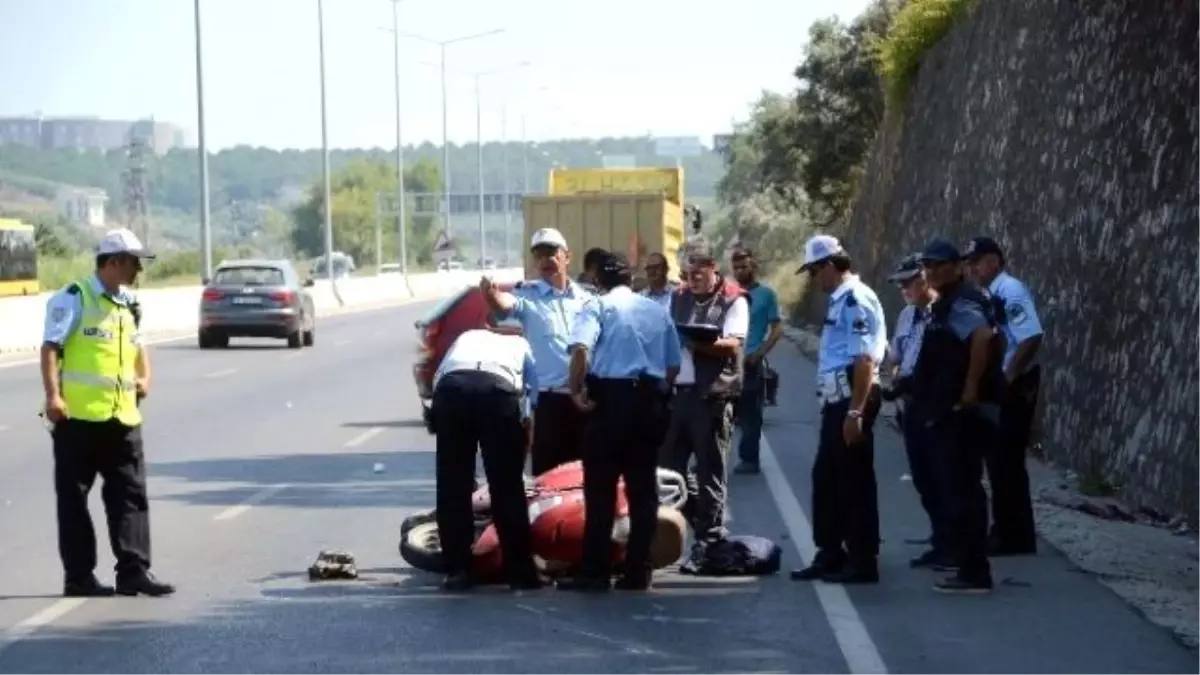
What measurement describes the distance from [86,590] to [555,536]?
7.76 ft

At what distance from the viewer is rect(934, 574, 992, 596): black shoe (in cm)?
1205

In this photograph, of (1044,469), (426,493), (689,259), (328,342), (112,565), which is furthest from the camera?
(328,342)

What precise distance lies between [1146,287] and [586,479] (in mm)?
6537

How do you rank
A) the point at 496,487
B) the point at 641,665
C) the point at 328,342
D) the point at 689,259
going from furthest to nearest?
the point at 328,342, the point at 689,259, the point at 496,487, the point at 641,665

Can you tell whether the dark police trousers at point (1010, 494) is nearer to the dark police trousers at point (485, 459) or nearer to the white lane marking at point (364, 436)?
the dark police trousers at point (485, 459)

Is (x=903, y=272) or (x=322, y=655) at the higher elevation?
(x=903, y=272)

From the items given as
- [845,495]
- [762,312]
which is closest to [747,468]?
[762,312]

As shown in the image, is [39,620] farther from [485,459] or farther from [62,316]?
[485,459]

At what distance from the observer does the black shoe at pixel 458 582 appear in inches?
479

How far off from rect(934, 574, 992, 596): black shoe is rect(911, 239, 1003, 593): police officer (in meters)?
0.19

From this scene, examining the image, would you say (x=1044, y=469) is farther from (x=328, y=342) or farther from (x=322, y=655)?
(x=328, y=342)

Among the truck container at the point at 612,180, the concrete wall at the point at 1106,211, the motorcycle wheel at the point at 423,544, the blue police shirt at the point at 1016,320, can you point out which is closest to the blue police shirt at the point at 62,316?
the motorcycle wheel at the point at 423,544

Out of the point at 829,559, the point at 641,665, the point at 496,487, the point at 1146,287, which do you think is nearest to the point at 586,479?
the point at 496,487

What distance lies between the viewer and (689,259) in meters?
14.2
